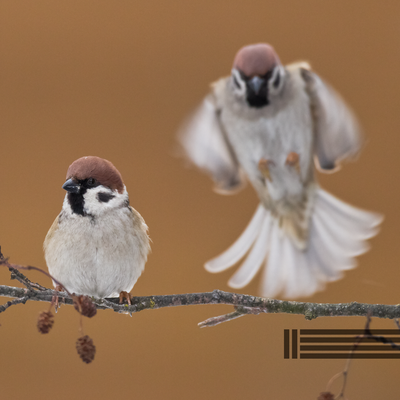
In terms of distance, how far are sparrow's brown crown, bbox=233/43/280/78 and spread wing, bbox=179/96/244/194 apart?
0.51 ft

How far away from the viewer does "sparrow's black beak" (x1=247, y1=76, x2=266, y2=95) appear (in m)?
0.92

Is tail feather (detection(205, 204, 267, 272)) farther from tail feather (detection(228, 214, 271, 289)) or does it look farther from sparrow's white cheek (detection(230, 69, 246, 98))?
sparrow's white cheek (detection(230, 69, 246, 98))

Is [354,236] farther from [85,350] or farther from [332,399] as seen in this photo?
[85,350]

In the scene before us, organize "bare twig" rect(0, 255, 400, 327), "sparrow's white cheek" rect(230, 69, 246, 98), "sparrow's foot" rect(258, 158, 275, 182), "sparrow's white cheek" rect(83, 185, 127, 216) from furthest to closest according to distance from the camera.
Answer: "sparrow's foot" rect(258, 158, 275, 182)
"sparrow's white cheek" rect(230, 69, 246, 98)
"sparrow's white cheek" rect(83, 185, 127, 216)
"bare twig" rect(0, 255, 400, 327)

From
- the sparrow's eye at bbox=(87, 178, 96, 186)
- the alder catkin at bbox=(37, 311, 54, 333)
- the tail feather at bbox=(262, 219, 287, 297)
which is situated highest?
the tail feather at bbox=(262, 219, 287, 297)

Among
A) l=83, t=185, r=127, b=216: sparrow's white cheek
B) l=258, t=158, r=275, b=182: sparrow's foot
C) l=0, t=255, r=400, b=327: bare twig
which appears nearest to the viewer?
l=0, t=255, r=400, b=327: bare twig

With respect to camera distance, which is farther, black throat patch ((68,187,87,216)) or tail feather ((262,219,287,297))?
tail feather ((262,219,287,297))

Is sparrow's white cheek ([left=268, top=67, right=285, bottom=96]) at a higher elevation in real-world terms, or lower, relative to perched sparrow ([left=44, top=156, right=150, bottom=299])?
higher

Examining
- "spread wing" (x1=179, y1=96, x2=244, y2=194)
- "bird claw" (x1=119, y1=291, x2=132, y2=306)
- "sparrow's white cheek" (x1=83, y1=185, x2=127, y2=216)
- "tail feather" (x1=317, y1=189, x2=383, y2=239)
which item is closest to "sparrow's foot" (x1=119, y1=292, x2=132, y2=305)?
"bird claw" (x1=119, y1=291, x2=132, y2=306)

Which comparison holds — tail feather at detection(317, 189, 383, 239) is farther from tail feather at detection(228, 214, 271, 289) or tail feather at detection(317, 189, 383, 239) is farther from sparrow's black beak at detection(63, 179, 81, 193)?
sparrow's black beak at detection(63, 179, 81, 193)

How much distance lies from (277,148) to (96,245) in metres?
0.43

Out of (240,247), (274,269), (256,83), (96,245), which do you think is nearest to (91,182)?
(96,245)

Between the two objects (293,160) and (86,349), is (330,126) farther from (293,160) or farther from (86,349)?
(86,349)

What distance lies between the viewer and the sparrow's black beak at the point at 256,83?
0.92 metres
